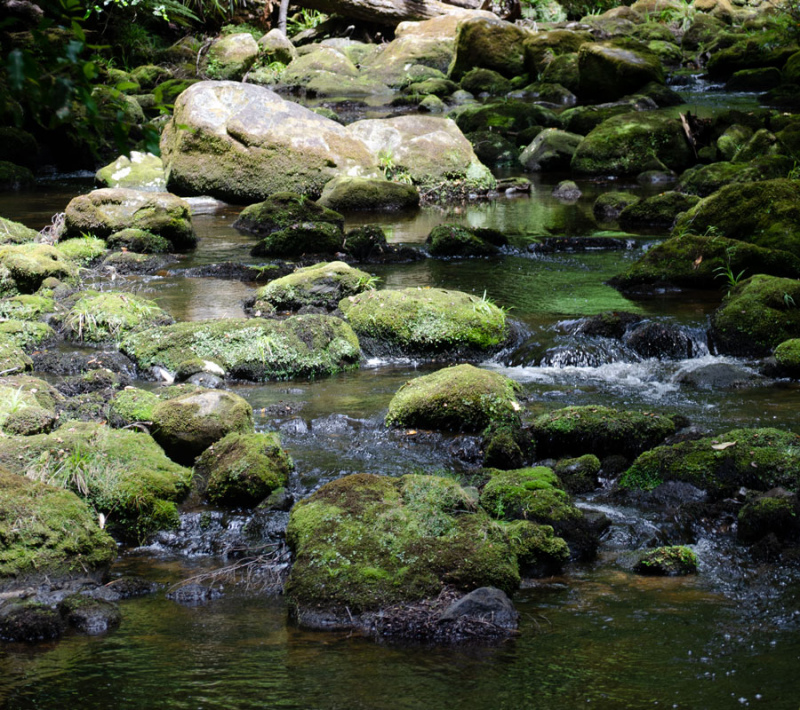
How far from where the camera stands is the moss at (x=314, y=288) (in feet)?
33.4

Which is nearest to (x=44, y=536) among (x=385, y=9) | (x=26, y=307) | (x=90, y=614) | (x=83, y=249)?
(x=90, y=614)

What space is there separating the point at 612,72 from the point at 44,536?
906 inches

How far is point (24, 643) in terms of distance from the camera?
403 centimetres

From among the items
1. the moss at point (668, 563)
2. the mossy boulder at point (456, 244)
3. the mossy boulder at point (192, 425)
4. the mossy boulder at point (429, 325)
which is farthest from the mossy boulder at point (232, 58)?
the moss at point (668, 563)

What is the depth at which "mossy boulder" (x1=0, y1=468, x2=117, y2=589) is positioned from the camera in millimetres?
4645

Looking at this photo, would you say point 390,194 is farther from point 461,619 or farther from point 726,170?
point 461,619

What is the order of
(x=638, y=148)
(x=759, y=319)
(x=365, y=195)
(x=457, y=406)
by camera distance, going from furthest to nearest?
1. (x=638, y=148)
2. (x=365, y=195)
3. (x=759, y=319)
4. (x=457, y=406)

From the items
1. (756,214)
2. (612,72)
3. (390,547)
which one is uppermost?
(612,72)

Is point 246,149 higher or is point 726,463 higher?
point 246,149

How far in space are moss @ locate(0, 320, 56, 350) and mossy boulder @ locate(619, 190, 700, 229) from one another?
921 centimetres

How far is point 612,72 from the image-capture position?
24.4 meters

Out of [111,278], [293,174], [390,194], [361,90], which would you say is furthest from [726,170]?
[361,90]

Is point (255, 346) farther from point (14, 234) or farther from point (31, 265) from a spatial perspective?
point (14, 234)

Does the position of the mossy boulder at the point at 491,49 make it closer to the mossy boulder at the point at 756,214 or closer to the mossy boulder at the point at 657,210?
the mossy boulder at the point at 657,210
